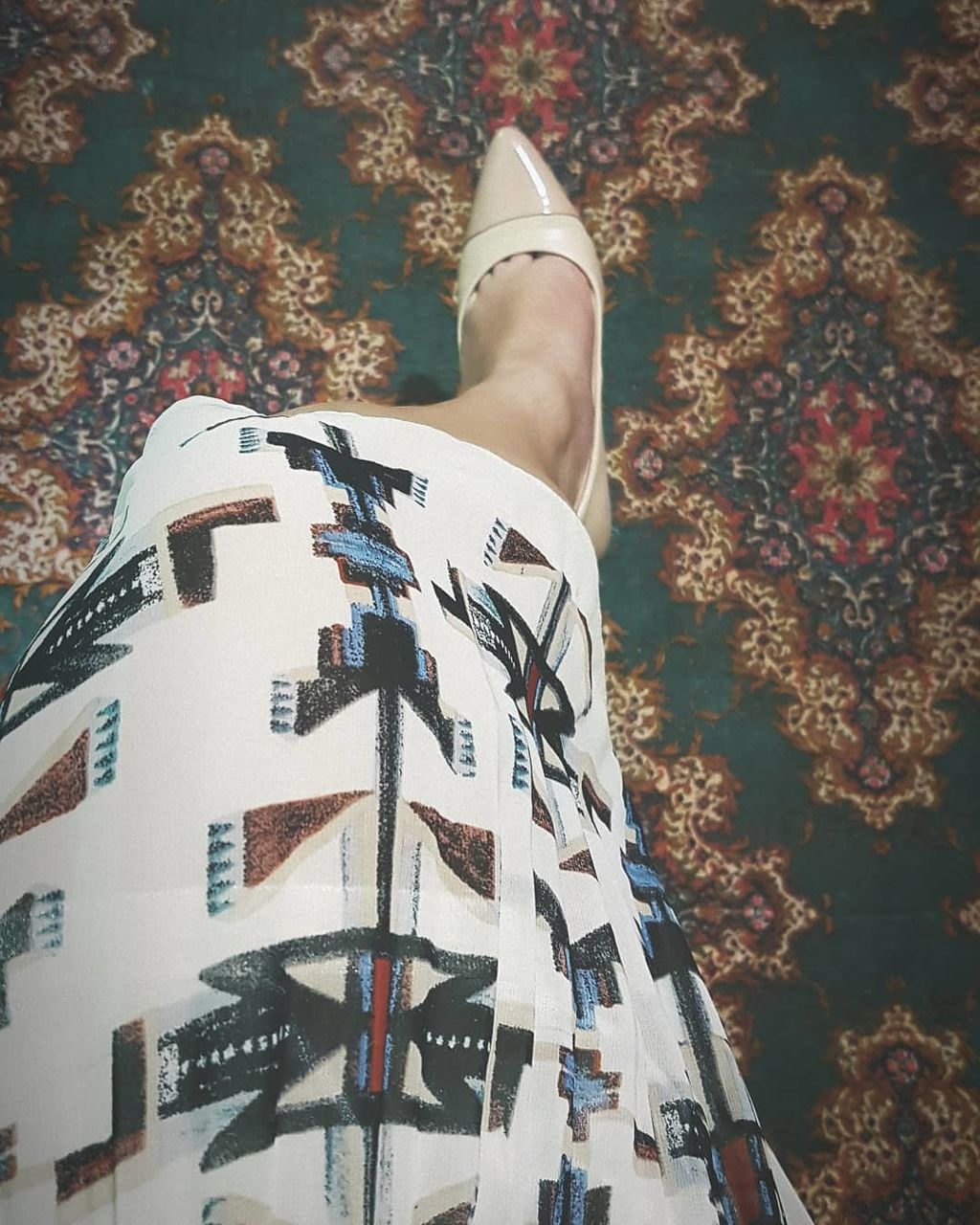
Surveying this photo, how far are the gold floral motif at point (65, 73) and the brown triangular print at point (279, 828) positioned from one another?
3.02 feet

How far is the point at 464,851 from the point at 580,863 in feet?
0.31

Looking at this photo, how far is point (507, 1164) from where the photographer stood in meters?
0.32

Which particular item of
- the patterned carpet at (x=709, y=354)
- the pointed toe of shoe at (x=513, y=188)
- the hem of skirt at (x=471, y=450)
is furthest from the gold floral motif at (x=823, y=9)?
the hem of skirt at (x=471, y=450)

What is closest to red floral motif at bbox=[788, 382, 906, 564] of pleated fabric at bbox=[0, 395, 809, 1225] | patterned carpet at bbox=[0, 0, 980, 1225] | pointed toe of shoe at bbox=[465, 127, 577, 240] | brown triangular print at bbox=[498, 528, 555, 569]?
patterned carpet at bbox=[0, 0, 980, 1225]

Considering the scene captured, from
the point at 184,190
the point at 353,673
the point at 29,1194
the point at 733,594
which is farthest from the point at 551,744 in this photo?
the point at 184,190

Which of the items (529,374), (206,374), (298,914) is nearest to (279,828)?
(298,914)

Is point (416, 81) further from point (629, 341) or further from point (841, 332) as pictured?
point (841, 332)

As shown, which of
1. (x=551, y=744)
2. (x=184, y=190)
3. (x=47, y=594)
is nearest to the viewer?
(x=551, y=744)

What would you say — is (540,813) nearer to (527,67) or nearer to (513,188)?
(513,188)

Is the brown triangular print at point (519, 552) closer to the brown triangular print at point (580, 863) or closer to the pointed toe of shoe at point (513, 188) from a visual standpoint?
the brown triangular print at point (580, 863)

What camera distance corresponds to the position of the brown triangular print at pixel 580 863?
405mm

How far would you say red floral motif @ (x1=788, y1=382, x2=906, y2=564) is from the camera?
95 centimetres

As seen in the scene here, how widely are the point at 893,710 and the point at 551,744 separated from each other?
57 centimetres

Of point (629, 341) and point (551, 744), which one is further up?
point (629, 341)
